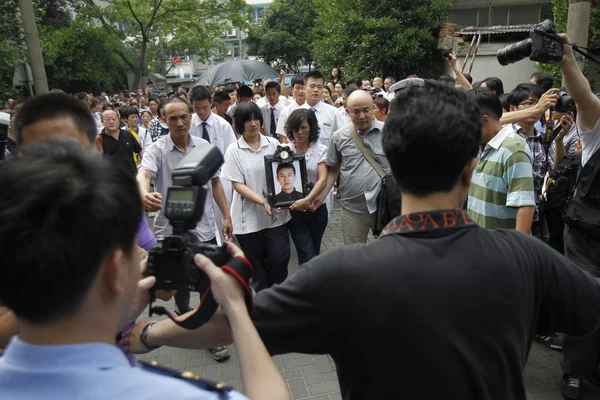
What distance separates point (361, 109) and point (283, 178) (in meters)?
0.92

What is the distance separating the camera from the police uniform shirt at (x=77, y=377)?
85cm

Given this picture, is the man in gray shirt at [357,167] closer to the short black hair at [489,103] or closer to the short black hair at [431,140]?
the short black hair at [489,103]

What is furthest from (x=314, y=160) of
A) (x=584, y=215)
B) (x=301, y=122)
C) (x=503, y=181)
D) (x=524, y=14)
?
(x=524, y=14)

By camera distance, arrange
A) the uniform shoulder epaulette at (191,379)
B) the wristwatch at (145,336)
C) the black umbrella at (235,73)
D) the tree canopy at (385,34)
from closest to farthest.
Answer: the uniform shoulder epaulette at (191,379)
the wristwatch at (145,336)
the black umbrella at (235,73)
the tree canopy at (385,34)

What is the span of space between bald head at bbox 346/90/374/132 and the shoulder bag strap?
7 centimetres

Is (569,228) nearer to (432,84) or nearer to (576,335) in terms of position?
(576,335)

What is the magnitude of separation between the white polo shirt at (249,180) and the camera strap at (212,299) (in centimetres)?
277

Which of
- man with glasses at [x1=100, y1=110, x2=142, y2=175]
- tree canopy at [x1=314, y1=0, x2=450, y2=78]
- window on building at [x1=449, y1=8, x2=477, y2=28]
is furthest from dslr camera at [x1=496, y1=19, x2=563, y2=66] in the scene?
window on building at [x1=449, y1=8, x2=477, y2=28]

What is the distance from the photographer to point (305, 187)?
4.18 m

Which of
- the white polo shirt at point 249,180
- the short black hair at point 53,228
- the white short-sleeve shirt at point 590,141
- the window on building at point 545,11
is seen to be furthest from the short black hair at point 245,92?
the window on building at point 545,11

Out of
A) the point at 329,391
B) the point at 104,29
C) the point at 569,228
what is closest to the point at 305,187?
the point at 329,391

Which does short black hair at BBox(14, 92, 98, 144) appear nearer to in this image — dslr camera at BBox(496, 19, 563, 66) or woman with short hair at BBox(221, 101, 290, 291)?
woman with short hair at BBox(221, 101, 290, 291)

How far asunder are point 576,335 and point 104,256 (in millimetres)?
1356

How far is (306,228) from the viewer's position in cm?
439
